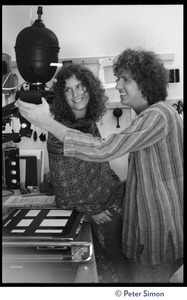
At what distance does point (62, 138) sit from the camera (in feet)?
3.21

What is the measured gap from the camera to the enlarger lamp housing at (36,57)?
97 cm

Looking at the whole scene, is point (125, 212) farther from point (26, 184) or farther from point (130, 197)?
point (26, 184)

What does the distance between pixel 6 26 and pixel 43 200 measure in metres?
1.15

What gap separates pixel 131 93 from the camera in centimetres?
124

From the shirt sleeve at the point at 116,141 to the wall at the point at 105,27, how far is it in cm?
123

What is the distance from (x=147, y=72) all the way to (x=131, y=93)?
3.7 inches

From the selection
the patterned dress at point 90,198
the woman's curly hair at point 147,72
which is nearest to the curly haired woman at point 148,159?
the woman's curly hair at point 147,72

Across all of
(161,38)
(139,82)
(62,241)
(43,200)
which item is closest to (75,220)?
(62,241)

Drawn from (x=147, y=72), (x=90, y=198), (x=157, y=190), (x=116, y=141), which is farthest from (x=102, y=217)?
(x=147, y=72)

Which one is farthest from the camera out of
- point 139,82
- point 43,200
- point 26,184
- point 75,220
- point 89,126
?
point 26,184

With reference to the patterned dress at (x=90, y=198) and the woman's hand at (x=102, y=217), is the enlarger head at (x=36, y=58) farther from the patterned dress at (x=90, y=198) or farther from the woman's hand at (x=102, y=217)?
the woman's hand at (x=102, y=217)

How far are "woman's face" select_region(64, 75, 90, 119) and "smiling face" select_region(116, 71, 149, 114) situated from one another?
1.19 ft

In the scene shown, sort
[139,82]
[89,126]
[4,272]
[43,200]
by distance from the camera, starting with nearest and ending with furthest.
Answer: [4,272] → [139,82] → [89,126] → [43,200]

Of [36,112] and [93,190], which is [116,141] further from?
[93,190]
